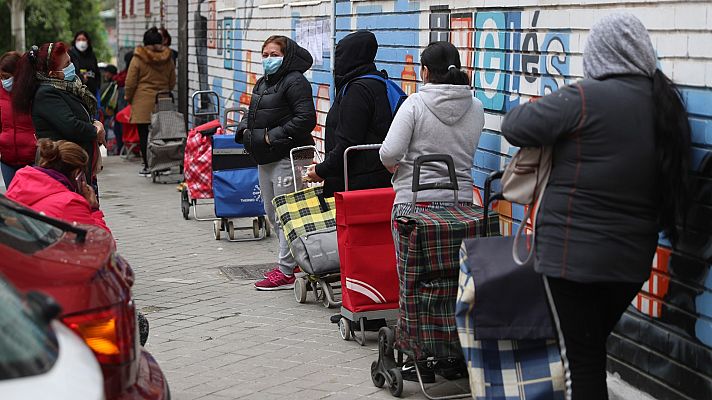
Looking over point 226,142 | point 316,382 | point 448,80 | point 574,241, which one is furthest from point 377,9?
point 574,241

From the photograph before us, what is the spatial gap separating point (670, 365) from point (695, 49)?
1.50 m

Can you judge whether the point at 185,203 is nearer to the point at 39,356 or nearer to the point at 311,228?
the point at 311,228

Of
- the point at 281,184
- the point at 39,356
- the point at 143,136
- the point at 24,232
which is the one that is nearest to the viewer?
the point at 39,356

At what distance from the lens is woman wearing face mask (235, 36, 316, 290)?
9.10 metres

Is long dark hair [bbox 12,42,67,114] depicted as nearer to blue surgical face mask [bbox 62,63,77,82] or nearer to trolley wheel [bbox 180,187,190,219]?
blue surgical face mask [bbox 62,63,77,82]

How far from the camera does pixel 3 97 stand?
376 inches

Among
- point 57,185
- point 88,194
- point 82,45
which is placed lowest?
point 88,194

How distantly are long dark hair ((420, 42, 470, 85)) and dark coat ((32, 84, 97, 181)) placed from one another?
2.96m

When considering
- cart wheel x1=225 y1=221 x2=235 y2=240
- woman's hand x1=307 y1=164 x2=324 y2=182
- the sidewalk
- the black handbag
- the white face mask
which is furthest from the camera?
the white face mask

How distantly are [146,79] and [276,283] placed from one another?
8527 mm

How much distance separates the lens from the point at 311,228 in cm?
836

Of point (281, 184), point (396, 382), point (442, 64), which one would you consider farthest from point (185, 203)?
point (396, 382)

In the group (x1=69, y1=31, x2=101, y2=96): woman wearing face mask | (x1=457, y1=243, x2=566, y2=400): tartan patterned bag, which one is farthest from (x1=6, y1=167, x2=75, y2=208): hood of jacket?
(x1=69, y1=31, x2=101, y2=96): woman wearing face mask

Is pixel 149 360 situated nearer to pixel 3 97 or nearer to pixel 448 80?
pixel 448 80
